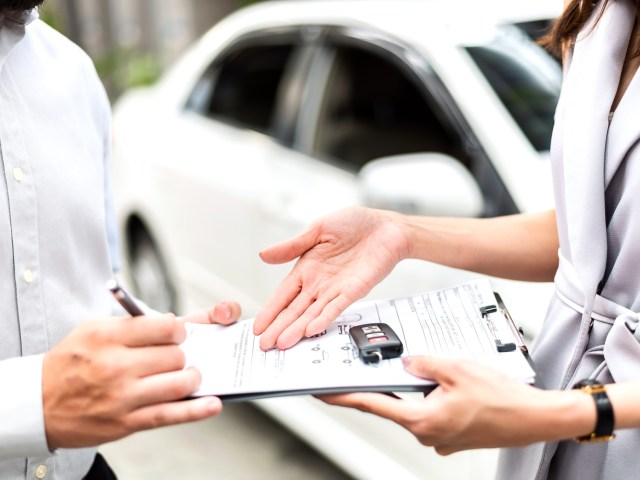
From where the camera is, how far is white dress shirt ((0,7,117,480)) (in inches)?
46.7

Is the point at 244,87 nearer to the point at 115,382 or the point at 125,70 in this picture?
the point at 115,382

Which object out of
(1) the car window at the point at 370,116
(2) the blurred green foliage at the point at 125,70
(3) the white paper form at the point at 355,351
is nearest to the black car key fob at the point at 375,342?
(3) the white paper form at the point at 355,351

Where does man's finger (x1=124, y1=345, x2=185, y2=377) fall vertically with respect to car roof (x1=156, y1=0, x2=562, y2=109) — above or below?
below

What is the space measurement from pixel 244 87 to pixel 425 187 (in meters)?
1.57

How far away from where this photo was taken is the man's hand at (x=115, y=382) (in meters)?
1.01

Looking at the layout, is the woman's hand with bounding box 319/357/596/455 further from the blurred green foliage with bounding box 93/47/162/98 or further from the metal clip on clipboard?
the blurred green foliage with bounding box 93/47/162/98

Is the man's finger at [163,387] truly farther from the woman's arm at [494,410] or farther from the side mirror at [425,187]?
the side mirror at [425,187]

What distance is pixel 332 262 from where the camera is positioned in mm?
1488

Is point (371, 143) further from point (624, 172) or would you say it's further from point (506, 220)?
point (624, 172)

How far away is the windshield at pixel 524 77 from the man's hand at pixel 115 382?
5.10 feet

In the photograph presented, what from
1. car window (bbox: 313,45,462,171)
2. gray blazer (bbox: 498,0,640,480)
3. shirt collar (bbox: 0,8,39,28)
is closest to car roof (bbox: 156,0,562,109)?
car window (bbox: 313,45,462,171)

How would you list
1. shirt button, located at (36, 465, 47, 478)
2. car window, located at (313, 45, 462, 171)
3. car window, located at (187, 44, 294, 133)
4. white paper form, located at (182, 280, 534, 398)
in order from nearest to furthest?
white paper form, located at (182, 280, 534, 398)
shirt button, located at (36, 465, 47, 478)
car window, located at (313, 45, 462, 171)
car window, located at (187, 44, 294, 133)

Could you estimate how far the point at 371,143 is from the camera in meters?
3.31

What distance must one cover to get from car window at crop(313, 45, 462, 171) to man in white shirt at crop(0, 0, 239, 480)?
64.7 inches
